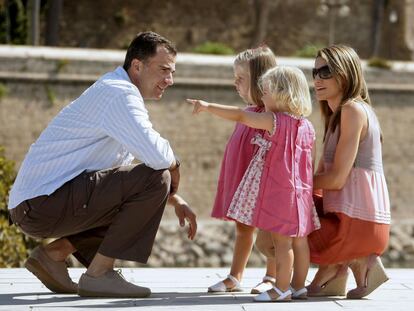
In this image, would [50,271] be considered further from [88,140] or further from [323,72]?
[323,72]

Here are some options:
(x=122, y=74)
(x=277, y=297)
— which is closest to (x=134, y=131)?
(x=122, y=74)

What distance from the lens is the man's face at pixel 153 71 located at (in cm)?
580

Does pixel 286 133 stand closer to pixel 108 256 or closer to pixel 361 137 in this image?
pixel 361 137

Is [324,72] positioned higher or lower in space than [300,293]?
higher

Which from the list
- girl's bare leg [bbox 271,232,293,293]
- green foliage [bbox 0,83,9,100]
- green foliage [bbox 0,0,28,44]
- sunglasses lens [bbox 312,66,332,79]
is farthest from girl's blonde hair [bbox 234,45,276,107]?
green foliage [bbox 0,0,28,44]

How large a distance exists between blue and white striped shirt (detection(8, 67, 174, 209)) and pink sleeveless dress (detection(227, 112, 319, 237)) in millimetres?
466

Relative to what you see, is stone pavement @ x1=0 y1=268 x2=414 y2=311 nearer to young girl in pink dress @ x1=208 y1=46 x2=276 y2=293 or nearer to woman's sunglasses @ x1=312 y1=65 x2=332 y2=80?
young girl in pink dress @ x1=208 y1=46 x2=276 y2=293

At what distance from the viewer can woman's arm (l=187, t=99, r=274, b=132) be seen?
18.4 ft

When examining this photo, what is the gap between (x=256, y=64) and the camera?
6.27 metres

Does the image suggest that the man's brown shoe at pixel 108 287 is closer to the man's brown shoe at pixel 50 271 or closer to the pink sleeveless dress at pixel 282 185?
the man's brown shoe at pixel 50 271

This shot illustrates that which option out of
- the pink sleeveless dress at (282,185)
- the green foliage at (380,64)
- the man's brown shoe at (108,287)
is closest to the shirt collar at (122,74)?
the pink sleeveless dress at (282,185)

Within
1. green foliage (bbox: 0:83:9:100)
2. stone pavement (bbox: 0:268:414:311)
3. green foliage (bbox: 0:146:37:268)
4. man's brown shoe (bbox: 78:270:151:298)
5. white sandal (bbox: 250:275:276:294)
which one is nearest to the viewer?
stone pavement (bbox: 0:268:414:311)

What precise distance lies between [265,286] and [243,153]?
0.70 metres

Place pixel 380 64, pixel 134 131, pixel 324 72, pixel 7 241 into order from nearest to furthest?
pixel 134 131 < pixel 324 72 < pixel 7 241 < pixel 380 64
